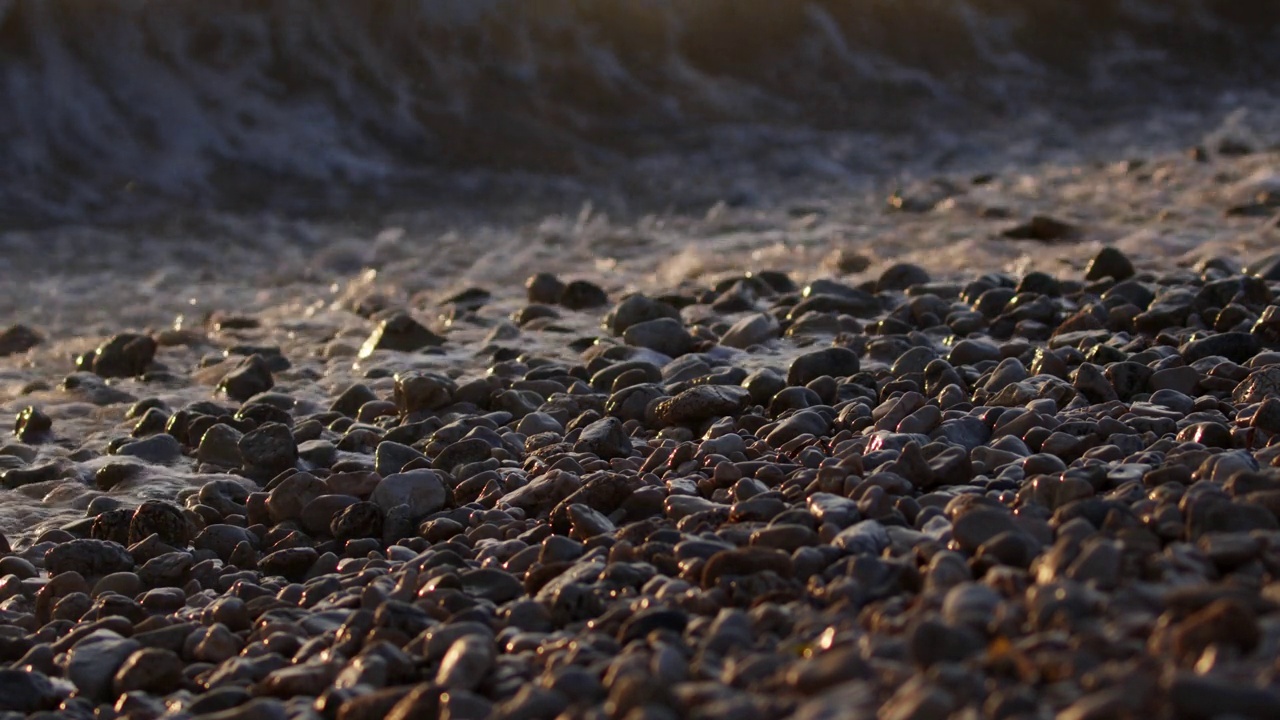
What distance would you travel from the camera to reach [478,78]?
26.6 ft

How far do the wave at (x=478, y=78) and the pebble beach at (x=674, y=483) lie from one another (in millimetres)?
1844

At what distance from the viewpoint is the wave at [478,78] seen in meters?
7.01

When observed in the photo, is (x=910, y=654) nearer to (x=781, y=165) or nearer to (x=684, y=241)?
(x=684, y=241)

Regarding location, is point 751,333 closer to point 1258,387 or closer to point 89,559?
point 1258,387

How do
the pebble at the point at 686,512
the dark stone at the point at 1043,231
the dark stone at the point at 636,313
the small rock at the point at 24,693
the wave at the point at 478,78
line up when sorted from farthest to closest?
the wave at the point at 478,78
the dark stone at the point at 1043,231
the dark stone at the point at 636,313
the small rock at the point at 24,693
the pebble at the point at 686,512

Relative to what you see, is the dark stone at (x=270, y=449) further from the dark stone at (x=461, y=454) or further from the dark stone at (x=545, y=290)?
the dark stone at (x=545, y=290)

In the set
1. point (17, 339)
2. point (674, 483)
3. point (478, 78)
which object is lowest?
point (17, 339)

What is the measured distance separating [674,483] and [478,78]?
19.6ft

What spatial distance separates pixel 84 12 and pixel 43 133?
0.98m

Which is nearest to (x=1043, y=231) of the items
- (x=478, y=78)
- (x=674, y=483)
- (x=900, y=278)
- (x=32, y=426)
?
(x=900, y=278)

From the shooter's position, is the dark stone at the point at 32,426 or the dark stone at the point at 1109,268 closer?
the dark stone at the point at 32,426

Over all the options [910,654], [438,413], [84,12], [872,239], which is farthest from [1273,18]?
[910,654]

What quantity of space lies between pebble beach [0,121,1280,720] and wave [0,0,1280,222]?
184 cm

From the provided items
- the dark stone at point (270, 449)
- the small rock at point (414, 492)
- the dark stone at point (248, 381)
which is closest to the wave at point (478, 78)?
the dark stone at point (248, 381)
